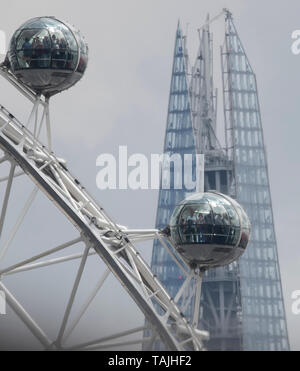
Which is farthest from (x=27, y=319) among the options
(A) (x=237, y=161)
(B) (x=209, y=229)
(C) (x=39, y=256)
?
(A) (x=237, y=161)

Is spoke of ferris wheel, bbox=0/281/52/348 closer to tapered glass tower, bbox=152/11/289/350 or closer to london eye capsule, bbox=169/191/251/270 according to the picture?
london eye capsule, bbox=169/191/251/270

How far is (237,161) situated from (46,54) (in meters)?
111

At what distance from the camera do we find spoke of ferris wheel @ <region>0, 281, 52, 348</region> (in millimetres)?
38719

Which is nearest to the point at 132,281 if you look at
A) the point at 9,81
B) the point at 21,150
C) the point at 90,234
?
the point at 90,234

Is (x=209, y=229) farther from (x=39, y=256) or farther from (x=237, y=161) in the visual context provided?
(x=237, y=161)

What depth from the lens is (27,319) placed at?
39.0 m

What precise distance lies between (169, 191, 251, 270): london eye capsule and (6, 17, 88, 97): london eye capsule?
19.3 feet

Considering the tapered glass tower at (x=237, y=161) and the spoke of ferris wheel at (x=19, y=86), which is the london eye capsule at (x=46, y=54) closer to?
the spoke of ferris wheel at (x=19, y=86)

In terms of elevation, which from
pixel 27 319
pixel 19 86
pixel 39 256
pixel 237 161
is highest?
pixel 237 161

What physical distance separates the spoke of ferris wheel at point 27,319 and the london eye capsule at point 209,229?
5889 mm

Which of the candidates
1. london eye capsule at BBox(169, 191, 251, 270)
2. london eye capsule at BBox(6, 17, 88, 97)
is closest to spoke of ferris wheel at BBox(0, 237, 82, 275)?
london eye capsule at BBox(169, 191, 251, 270)

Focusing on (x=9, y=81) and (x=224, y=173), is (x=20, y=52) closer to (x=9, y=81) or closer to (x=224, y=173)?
(x=9, y=81)

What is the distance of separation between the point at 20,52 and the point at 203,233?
8.45m

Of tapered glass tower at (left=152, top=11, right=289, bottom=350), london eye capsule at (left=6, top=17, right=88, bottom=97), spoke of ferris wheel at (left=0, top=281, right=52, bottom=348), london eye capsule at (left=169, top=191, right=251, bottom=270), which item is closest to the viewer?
spoke of ferris wheel at (left=0, top=281, right=52, bottom=348)
